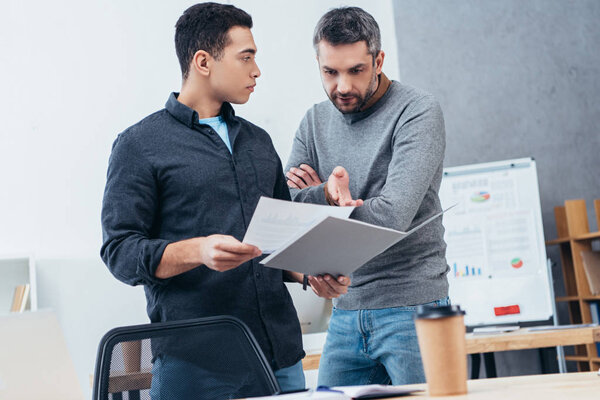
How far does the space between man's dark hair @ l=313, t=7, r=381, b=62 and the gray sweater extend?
153 millimetres

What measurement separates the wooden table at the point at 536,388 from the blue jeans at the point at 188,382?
385 millimetres

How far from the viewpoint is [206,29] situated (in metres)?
1.72

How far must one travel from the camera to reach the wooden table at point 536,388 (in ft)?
2.89

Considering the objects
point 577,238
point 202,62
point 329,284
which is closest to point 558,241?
point 577,238

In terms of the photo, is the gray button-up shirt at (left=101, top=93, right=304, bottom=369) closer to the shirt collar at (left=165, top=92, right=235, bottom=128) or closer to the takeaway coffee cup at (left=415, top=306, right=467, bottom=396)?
the shirt collar at (left=165, top=92, right=235, bottom=128)

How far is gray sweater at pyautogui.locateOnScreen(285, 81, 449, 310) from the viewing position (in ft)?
5.64

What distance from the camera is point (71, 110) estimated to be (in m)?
3.72

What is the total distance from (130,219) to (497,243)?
2.91m

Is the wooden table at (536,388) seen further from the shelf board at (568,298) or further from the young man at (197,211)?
the shelf board at (568,298)

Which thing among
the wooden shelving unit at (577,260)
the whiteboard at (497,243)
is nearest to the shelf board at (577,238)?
the wooden shelving unit at (577,260)

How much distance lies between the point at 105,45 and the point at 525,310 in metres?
2.77

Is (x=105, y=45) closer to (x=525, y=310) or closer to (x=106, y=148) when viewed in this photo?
(x=106, y=148)

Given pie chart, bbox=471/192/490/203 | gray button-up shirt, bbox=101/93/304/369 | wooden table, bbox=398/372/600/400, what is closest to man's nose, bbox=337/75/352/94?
gray button-up shirt, bbox=101/93/304/369

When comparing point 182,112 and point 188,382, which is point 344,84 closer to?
point 182,112
